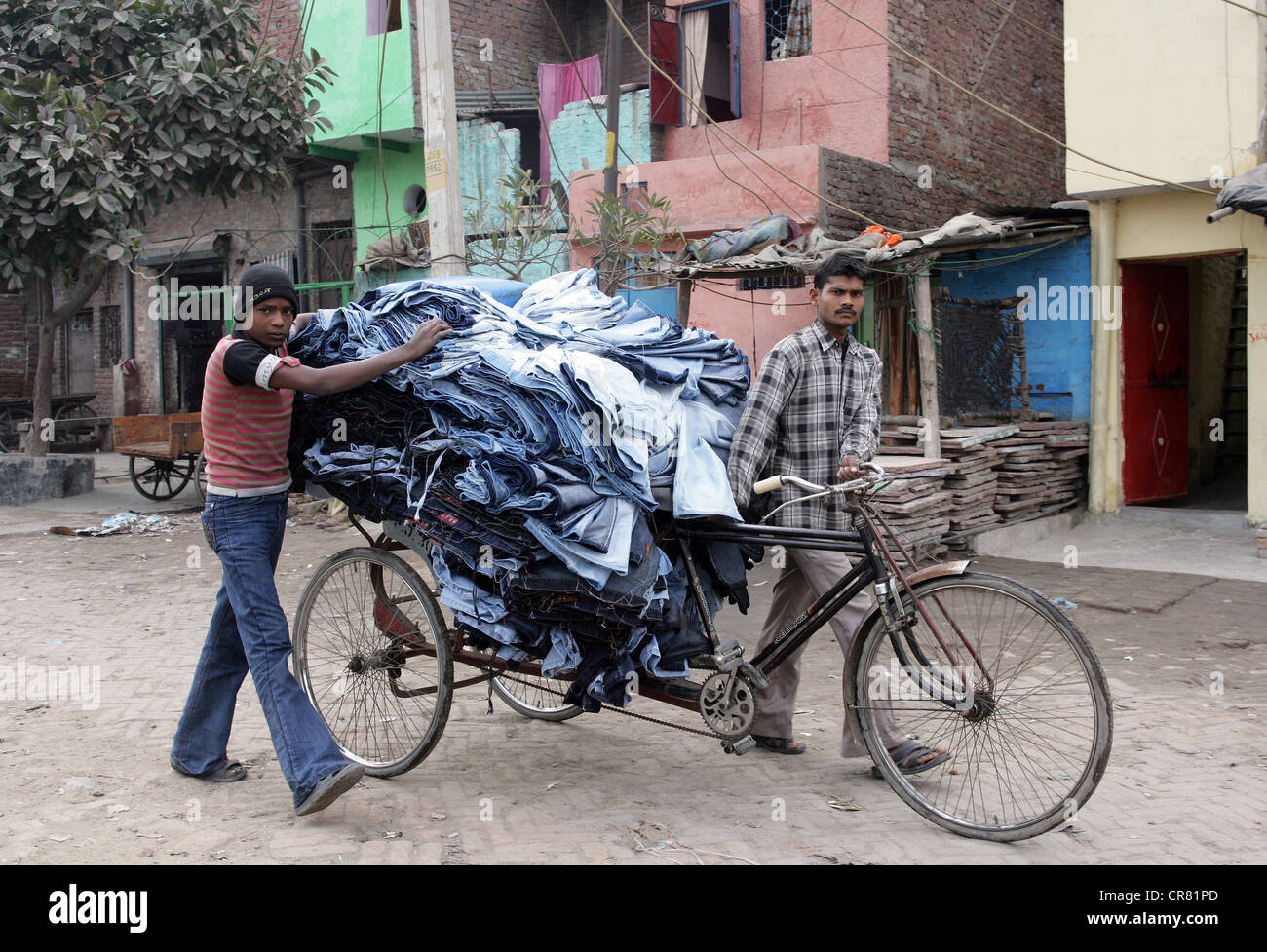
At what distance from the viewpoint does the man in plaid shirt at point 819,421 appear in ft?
13.3

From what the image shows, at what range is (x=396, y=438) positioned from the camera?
3.92m

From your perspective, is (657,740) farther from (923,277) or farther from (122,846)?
(923,277)

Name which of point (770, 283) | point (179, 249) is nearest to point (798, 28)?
point (770, 283)

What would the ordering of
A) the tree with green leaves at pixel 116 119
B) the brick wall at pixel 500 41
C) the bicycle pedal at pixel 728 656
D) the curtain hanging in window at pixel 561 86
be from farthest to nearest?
1. the brick wall at pixel 500 41
2. the curtain hanging in window at pixel 561 86
3. the tree with green leaves at pixel 116 119
4. the bicycle pedal at pixel 728 656

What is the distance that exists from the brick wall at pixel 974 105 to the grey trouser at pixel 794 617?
9100mm

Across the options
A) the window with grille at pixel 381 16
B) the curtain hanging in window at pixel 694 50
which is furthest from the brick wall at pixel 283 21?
the curtain hanging in window at pixel 694 50

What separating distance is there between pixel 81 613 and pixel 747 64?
9819 mm

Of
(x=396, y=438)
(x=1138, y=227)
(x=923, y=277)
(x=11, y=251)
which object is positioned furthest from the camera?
(x=11, y=251)

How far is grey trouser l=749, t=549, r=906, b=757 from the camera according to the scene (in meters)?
4.09

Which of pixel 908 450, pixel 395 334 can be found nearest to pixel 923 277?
pixel 908 450

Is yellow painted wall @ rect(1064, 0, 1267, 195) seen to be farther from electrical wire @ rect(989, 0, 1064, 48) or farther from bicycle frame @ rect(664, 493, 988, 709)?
bicycle frame @ rect(664, 493, 988, 709)

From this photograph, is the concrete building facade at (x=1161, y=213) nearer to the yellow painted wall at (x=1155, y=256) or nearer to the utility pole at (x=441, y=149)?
the yellow painted wall at (x=1155, y=256)

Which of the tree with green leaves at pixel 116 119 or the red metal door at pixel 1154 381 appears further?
the tree with green leaves at pixel 116 119

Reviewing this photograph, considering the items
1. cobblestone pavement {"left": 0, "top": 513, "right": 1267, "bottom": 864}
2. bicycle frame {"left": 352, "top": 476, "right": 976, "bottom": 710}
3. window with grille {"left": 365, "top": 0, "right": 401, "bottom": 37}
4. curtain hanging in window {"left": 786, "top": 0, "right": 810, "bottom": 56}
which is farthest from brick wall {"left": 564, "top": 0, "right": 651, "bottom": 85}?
bicycle frame {"left": 352, "top": 476, "right": 976, "bottom": 710}
